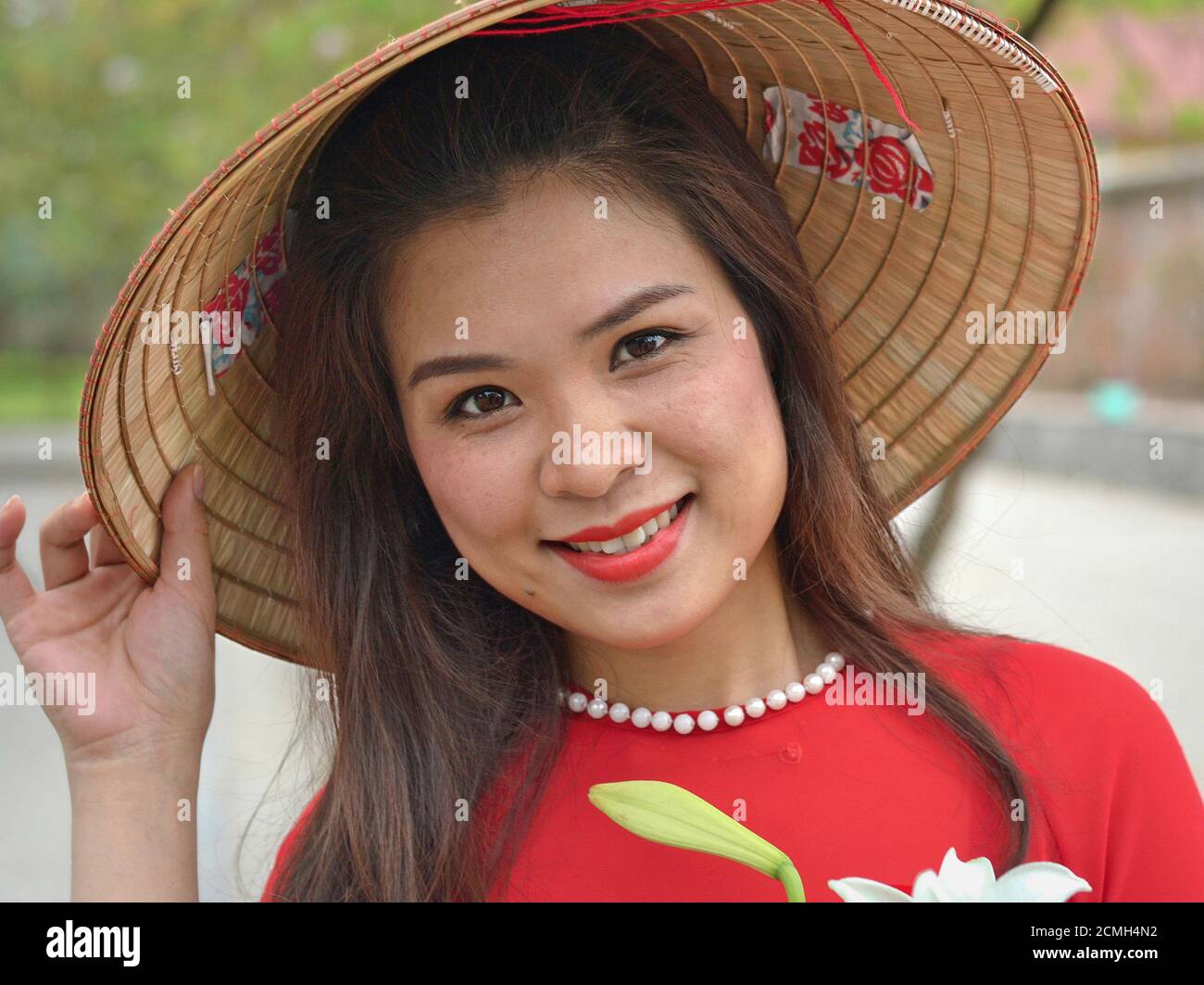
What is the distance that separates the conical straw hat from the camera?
1.53 meters

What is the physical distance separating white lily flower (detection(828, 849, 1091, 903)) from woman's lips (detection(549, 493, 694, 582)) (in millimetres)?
498

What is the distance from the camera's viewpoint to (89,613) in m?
1.69

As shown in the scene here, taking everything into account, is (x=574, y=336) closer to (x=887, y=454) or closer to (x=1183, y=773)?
(x=887, y=454)

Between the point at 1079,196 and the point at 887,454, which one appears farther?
the point at 887,454

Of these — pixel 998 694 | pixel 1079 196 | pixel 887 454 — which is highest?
pixel 1079 196

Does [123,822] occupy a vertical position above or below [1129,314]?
below

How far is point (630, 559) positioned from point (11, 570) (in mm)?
818

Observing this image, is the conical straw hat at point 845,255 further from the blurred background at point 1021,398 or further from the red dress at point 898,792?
Result: the red dress at point 898,792

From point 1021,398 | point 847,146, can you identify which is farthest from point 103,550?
point 1021,398

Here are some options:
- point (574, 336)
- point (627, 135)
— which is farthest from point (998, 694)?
point (627, 135)

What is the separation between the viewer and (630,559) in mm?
1444

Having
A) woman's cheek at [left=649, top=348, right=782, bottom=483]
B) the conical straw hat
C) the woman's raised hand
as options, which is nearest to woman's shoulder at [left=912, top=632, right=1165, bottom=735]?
the conical straw hat

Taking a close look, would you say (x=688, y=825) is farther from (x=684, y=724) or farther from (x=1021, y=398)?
(x=1021, y=398)
